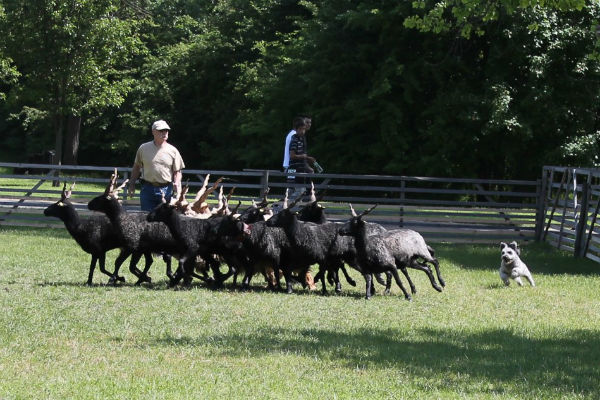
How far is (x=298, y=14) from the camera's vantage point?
144 ft

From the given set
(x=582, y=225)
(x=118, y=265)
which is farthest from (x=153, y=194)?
(x=582, y=225)

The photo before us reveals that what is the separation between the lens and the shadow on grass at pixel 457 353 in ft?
27.0

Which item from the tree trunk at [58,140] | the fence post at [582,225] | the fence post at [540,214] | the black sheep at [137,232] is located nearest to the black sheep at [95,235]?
the black sheep at [137,232]

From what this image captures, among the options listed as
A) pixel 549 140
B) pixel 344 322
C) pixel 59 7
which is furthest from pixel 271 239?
pixel 59 7

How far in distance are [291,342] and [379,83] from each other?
2137 centimetres

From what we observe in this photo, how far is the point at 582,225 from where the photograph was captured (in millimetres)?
19406

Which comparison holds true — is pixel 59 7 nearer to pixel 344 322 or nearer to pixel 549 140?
pixel 549 140

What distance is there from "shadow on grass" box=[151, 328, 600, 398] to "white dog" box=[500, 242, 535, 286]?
3.78 metres

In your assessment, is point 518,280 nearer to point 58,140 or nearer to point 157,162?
point 157,162

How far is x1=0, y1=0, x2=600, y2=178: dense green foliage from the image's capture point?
1115 inches

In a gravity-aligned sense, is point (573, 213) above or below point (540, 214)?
above

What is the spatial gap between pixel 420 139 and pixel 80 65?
1338 cm

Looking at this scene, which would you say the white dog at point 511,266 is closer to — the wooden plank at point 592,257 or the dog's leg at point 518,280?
the dog's leg at point 518,280

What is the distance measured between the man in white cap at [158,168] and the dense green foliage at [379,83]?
227 inches
